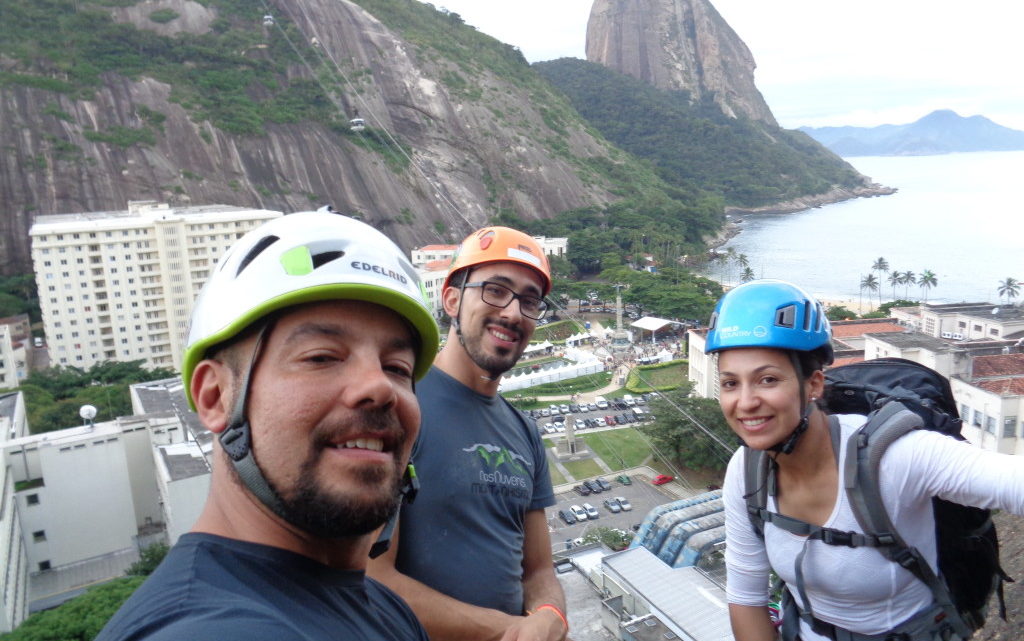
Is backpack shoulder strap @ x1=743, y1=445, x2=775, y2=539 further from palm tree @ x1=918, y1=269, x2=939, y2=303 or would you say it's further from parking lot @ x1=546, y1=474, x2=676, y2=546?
palm tree @ x1=918, y1=269, x2=939, y2=303

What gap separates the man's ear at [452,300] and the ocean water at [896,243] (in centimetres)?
3345

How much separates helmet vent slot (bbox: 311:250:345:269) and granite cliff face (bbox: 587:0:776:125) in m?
98.5

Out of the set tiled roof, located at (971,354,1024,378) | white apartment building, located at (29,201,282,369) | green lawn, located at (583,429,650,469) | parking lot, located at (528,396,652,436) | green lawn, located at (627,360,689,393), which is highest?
white apartment building, located at (29,201,282,369)

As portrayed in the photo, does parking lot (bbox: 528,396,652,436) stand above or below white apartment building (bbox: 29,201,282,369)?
below

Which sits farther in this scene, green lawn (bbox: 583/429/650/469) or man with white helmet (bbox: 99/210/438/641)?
green lawn (bbox: 583/429/650/469)

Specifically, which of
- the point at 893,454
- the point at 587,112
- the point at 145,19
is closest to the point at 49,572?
the point at 893,454

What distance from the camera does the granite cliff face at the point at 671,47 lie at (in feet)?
309

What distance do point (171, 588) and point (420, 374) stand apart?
0.56m

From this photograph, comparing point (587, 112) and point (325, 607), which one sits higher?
point (587, 112)

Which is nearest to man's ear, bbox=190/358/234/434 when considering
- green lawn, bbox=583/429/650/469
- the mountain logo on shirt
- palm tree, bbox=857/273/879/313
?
the mountain logo on shirt

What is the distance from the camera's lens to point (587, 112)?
255ft

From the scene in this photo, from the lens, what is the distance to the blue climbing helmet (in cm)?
153

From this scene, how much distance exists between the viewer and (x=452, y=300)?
1940 mm

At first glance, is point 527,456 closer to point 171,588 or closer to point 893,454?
point 893,454
